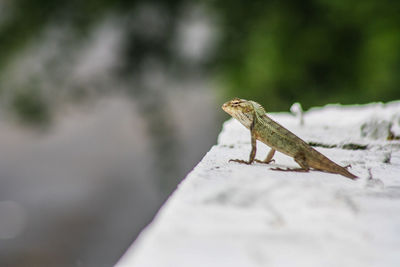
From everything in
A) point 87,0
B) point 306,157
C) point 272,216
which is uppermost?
point 87,0

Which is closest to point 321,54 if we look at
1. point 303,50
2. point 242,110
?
point 303,50

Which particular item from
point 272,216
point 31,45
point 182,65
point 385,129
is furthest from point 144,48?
point 272,216

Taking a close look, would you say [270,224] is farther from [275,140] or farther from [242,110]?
[242,110]

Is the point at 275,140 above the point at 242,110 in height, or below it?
below

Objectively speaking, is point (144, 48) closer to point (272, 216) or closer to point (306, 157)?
point (306, 157)

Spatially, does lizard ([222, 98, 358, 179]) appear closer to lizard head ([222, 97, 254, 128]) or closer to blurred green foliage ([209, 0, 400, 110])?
lizard head ([222, 97, 254, 128])

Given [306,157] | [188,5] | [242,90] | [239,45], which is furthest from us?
[188,5]
